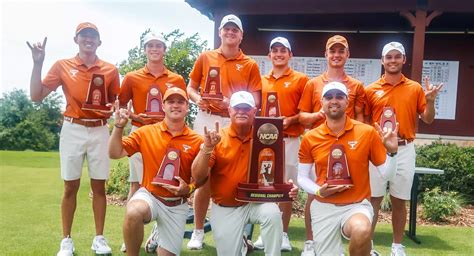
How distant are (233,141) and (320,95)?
1183 millimetres

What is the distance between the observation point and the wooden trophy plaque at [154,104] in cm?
477

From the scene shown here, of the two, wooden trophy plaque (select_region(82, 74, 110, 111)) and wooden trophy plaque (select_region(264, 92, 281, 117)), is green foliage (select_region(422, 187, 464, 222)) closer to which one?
wooden trophy plaque (select_region(264, 92, 281, 117))

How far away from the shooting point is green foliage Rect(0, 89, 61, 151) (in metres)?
29.5

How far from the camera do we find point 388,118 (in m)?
4.54

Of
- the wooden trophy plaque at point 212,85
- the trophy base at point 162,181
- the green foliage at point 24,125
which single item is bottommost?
Answer: the green foliage at point 24,125

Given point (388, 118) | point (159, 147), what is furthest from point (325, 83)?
point (159, 147)

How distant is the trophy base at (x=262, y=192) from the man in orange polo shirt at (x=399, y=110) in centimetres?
126

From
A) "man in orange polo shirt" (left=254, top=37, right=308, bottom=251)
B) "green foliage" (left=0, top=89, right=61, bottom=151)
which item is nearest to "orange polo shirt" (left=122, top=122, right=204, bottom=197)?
"man in orange polo shirt" (left=254, top=37, right=308, bottom=251)

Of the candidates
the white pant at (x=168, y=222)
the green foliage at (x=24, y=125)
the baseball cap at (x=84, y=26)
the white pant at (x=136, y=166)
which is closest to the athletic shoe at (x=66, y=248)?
the white pant at (x=136, y=166)

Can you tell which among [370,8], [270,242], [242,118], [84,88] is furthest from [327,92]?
[370,8]

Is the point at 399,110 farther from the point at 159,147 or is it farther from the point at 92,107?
the point at 92,107

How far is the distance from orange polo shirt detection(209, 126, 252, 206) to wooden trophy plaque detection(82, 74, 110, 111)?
4.60ft

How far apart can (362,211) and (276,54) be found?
82.5 inches

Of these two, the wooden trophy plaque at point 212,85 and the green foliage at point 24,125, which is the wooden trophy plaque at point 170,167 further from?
the green foliage at point 24,125
